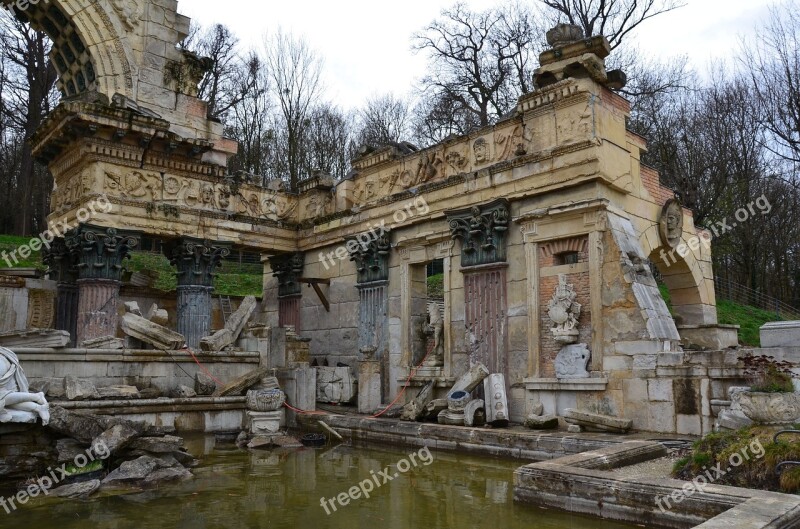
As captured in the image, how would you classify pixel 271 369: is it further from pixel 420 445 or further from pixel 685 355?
pixel 685 355

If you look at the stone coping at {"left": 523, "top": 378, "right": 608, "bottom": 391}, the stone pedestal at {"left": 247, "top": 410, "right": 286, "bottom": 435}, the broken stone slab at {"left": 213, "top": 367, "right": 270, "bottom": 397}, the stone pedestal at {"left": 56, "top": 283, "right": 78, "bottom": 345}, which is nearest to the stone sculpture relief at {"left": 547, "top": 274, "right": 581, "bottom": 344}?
the stone coping at {"left": 523, "top": 378, "right": 608, "bottom": 391}

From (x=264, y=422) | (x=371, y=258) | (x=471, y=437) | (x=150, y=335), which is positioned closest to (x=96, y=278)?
(x=150, y=335)

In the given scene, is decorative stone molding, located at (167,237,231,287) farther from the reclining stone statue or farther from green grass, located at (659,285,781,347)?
green grass, located at (659,285,781,347)

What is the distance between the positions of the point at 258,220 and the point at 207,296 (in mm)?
2314

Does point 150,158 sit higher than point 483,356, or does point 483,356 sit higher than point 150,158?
point 150,158

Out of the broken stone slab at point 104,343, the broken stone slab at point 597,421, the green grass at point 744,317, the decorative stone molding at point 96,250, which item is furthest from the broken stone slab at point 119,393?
the green grass at point 744,317

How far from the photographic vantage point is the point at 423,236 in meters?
12.8

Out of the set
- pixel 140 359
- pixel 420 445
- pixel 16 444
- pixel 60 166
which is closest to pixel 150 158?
pixel 60 166

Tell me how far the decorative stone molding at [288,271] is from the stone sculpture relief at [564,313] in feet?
25.2

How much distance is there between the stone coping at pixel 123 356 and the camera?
9.45 metres

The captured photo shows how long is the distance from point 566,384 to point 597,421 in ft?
3.43

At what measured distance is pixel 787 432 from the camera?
5445 millimetres

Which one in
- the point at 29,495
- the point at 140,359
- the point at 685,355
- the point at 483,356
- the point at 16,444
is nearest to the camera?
the point at 29,495

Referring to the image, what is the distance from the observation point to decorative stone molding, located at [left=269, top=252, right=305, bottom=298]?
16.2 metres
